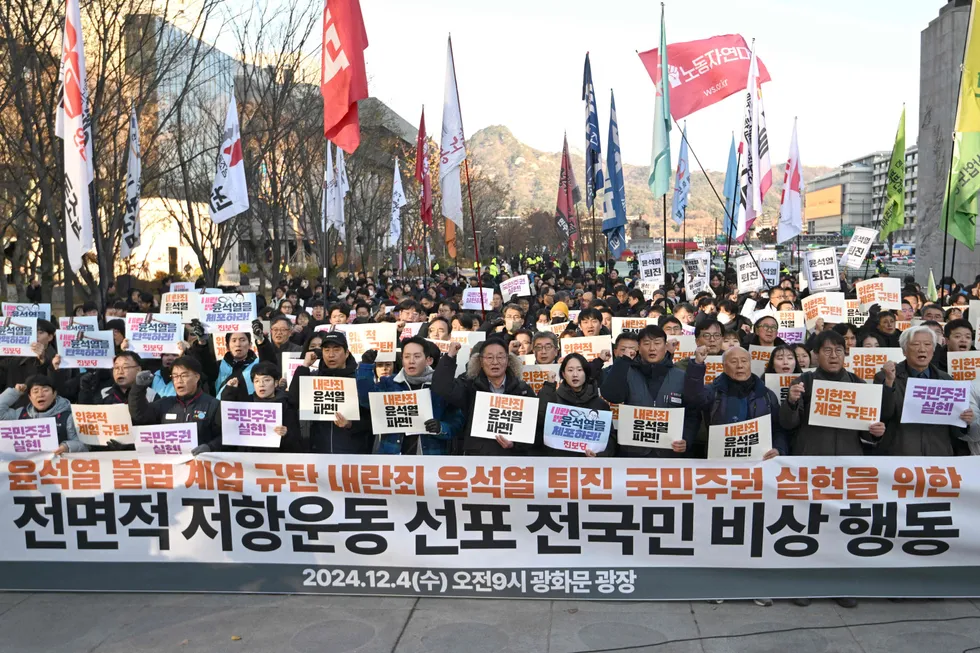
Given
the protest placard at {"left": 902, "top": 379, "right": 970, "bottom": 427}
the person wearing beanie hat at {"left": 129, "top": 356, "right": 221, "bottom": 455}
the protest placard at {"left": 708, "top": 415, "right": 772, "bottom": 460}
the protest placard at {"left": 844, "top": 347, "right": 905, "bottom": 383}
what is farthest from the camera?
the protest placard at {"left": 844, "top": 347, "right": 905, "bottom": 383}

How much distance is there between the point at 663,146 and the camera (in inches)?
559

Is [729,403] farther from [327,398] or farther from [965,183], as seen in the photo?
[965,183]

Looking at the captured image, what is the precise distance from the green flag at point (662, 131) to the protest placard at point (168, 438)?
957 centimetres

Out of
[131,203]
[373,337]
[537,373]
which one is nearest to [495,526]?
[537,373]

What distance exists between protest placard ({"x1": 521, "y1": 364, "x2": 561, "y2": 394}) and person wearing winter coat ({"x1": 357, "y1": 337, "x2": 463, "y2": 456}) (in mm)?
989

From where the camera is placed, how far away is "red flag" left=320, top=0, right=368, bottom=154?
32.2 feet

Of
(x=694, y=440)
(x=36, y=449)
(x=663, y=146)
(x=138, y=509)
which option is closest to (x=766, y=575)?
(x=694, y=440)

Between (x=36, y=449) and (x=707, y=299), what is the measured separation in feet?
27.6

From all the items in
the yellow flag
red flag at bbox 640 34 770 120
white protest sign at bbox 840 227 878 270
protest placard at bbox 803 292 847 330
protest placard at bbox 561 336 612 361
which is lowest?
protest placard at bbox 561 336 612 361

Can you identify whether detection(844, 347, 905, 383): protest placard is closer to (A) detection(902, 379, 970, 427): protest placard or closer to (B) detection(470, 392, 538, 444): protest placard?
(A) detection(902, 379, 970, 427): protest placard

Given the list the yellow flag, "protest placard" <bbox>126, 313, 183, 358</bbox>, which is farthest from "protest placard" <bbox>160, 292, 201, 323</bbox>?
the yellow flag

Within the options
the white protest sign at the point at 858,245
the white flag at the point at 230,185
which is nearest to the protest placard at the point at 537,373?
the white flag at the point at 230,185

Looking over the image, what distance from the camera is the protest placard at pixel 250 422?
619 centimetres

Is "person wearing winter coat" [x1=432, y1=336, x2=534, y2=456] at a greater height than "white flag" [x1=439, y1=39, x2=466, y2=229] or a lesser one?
lesser
